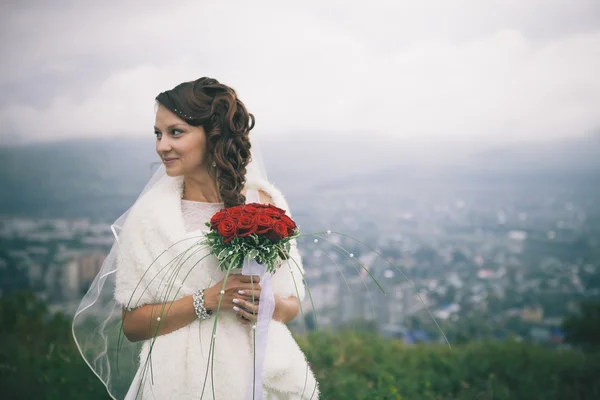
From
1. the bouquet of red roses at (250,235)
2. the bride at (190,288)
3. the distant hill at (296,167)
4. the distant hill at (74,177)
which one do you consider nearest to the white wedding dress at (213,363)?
the bride at (190,288)

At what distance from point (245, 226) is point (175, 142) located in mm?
533

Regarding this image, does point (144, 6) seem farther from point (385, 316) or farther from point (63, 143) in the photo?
point (385, 316)

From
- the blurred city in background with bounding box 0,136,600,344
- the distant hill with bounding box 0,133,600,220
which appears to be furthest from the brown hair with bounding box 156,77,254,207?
the distant hill with bounding box 0,133,600,220

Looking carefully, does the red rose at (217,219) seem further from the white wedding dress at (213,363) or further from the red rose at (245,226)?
the white wedding dress at (213,363)

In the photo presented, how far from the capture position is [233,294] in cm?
187

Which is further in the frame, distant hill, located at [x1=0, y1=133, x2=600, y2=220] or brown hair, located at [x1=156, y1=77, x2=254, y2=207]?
distant hill, located at [x1=0, y1=133, x2=600, y2=220]

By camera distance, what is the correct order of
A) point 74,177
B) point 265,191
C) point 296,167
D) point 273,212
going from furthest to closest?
point 296,167
point 74,177
point 265,191
point 273,212

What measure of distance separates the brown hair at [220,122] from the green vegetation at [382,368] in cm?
144

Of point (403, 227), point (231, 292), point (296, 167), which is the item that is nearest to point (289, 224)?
point (231, 292)

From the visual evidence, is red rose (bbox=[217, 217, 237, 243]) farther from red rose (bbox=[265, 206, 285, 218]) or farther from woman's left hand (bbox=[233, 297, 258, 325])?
woman's left hand (bbox=[233, 297, 258, 325])

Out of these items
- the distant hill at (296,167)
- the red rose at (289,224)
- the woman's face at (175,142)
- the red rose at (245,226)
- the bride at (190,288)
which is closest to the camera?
the red rose at (245,226)

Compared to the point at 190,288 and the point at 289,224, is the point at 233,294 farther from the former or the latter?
the point at 289,224

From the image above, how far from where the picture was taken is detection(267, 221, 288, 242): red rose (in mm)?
1709

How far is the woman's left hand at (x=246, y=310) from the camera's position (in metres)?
1.85
